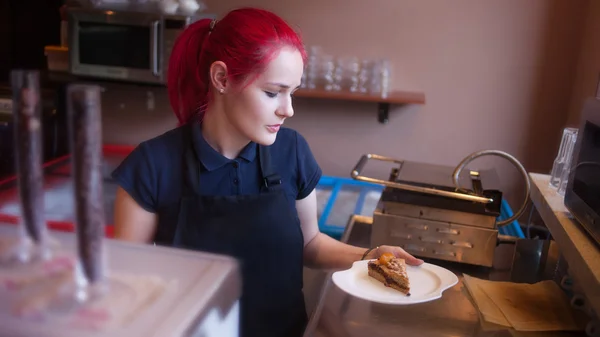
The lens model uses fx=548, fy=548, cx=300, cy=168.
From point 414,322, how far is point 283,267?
0.26 meters

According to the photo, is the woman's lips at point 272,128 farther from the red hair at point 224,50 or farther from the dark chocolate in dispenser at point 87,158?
the dark chocolate in dispenser at point 87,158

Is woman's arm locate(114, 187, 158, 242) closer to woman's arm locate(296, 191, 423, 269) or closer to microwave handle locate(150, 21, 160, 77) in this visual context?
woman's arm locate(296, 191, 423, 269)

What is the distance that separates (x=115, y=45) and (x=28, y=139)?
206 cm

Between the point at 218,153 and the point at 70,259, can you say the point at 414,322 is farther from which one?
the point at 70,259

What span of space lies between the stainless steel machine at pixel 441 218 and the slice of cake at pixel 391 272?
0.34 metres

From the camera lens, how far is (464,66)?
2.27m

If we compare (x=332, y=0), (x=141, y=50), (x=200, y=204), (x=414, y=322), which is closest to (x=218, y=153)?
(x=200, y=204)

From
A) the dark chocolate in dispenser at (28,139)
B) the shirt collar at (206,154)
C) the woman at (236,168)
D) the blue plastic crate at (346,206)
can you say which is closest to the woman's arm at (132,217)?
the woman at (236,168)

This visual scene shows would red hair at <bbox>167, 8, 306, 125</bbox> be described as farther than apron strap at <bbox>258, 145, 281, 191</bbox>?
No

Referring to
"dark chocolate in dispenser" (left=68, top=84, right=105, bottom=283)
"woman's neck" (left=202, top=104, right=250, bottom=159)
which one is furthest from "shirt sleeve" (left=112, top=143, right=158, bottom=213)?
"dark chocolate in dispenser" (left=68, top=84, right=105, bottom=283)

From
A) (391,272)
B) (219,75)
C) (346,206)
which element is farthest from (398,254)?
(346,206)

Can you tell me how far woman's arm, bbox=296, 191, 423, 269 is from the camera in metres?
1.09

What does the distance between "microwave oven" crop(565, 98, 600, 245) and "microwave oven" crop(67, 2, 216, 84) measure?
1508 millimetres

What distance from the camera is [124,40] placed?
2.22 meters
